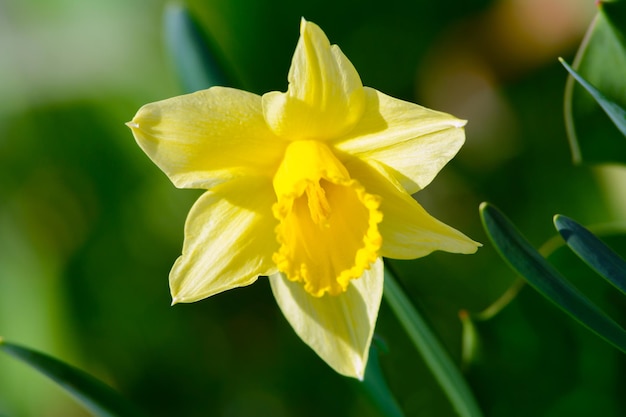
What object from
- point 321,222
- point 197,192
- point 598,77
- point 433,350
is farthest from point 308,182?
point 197,192

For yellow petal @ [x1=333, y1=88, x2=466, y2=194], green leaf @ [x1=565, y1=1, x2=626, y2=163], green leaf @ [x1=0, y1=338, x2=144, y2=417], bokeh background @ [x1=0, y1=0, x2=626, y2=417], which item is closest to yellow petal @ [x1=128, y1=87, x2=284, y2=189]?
yellow petal @ [x1=333, y1=88, x2=466, y2=194]

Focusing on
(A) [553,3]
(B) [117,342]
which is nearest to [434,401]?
(B) [117,342]

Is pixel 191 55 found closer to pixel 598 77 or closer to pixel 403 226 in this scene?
pixel 403 226

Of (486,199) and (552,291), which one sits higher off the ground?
(552,291)

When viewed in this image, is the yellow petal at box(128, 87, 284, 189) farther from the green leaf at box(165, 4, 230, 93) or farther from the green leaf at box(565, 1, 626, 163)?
the green leaf at box(565, 1, 626, 163)

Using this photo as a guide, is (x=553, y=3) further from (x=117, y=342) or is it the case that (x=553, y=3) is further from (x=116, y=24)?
(x=117, y=342)

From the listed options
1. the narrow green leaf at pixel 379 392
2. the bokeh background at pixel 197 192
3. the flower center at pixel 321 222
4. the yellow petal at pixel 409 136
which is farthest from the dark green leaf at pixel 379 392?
the bokeh background at pixel 197 192
